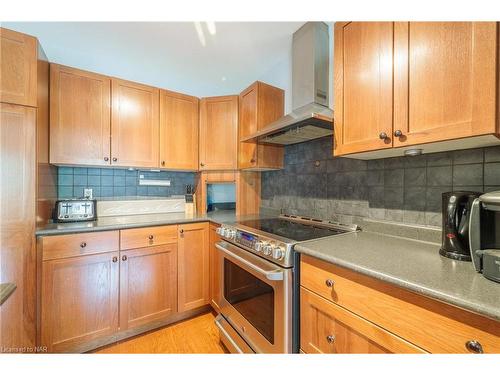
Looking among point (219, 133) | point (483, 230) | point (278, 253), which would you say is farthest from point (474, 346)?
point (219, 133)

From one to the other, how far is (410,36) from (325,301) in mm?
1183

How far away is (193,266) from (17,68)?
182cm

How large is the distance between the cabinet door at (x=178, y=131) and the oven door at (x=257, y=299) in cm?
106

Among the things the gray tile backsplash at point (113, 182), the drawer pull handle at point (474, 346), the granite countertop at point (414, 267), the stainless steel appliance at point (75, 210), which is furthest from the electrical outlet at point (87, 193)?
the drawer pull handle at point (474, 346)

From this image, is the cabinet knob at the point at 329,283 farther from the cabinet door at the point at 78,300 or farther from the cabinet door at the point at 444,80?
the cabinet door at the point at 78,300

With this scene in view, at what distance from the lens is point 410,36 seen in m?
0.89

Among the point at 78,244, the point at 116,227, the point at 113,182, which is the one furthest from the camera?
the point at 113,182

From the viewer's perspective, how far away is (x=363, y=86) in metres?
1.07

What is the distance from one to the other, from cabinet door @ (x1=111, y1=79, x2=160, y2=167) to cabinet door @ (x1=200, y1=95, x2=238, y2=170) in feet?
1.49

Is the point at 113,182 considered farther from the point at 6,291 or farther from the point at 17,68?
the point at 6,291

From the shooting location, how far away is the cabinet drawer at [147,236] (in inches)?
62.1

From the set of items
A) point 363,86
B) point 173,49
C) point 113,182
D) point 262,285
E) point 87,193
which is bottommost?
point 262,285
